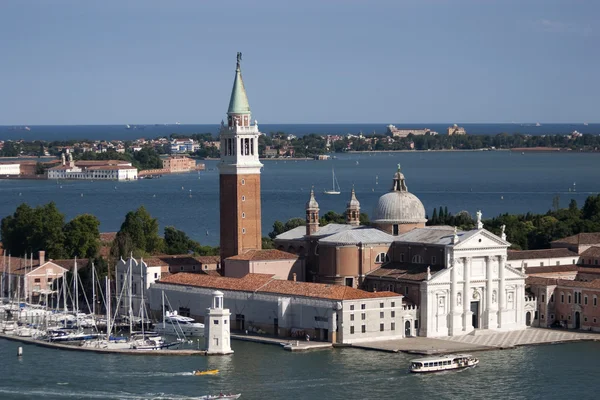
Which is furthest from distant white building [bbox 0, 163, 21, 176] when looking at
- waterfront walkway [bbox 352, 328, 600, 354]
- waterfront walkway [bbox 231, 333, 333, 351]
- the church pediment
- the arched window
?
waterfront walkway [bbox 352, 328, 600, 354]

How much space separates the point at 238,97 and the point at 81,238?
902 centimetres

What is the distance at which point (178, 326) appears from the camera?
38281 millimetres

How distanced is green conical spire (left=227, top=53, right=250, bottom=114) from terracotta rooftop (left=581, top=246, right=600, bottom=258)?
10.1 metres

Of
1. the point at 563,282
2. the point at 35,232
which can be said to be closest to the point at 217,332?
the point at 563,282

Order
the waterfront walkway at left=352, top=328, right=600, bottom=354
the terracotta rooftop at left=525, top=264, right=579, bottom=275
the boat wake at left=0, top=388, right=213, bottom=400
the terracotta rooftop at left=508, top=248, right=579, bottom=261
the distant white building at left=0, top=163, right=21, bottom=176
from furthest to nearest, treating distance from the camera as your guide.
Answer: the distant white building at left=0, top=163, right=21, bottom=176, the terracotta rooftop at left=508, top=248, right=579, bottom=261, the terracotta rooftop at left=525, top=264, right=579, bottom=275, the waterfront walkway at left=352, top=328, right=600, bottom=354, the boat wake at left=0, top=388, right=213, bottom=400

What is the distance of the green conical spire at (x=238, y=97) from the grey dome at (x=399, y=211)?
15.5 feet

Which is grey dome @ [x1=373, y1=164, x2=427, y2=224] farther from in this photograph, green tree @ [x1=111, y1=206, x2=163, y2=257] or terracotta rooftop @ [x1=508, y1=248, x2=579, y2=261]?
green tree @ [x1=111, y1=206, x2=163, y2=257]

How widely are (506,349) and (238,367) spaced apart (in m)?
6.72

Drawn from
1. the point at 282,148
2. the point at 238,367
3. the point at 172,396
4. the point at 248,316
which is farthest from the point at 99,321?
the point at 282,148

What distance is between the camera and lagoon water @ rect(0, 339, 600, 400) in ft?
102

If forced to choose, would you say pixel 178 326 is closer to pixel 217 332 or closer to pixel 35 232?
pixel 217 332

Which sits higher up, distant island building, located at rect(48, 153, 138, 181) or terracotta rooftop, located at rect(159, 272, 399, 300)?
terracotta rooftop, located at rect(159, 272, 399, 300)

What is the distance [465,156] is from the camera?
6427 inches

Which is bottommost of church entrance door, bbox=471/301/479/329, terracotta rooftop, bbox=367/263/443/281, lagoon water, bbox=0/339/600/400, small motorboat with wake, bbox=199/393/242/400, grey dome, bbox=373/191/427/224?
lagoon water, bbox=0/339/600/400
